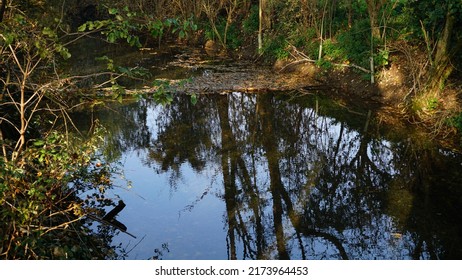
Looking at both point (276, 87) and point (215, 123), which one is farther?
point (276, 87)

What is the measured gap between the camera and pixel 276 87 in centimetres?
1967

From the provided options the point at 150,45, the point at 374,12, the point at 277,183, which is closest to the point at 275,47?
the point at 374,12

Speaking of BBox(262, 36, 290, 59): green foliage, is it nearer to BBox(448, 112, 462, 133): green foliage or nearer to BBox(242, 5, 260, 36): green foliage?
BBox(242, 5, 260, 36): green foliage

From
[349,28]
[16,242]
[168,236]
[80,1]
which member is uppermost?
[80,1]

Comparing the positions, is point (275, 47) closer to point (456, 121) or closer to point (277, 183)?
point (456, 121)

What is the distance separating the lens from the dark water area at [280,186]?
8.75 metres

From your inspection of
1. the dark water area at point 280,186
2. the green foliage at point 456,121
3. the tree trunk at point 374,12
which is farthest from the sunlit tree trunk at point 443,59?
the tree trunk at point 374,12

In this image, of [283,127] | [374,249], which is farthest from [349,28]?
[374,249]

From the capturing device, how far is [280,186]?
1120cm

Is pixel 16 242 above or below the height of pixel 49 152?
below

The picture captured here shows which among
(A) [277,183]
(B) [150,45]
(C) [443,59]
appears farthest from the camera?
(B) [150,45]

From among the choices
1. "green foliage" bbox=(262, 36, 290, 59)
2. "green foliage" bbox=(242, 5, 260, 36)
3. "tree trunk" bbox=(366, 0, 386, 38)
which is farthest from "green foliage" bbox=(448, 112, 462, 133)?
"green foliage" bbox=(242, 5, 260, 36)

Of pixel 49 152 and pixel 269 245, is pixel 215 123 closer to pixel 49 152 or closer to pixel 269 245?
pixel 269 245

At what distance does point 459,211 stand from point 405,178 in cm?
183
